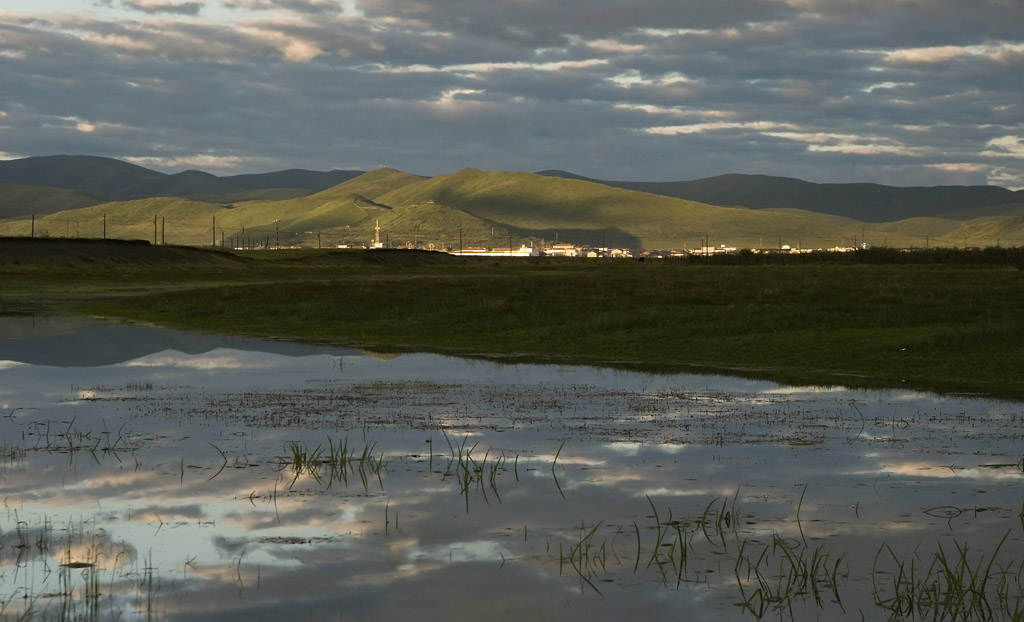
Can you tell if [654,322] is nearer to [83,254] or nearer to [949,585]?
[949,585]

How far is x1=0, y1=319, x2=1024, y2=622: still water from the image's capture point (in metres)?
9.94

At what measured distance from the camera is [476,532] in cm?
1226

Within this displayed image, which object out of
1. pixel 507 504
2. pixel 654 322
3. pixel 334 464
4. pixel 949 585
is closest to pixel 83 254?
pixel 654 322

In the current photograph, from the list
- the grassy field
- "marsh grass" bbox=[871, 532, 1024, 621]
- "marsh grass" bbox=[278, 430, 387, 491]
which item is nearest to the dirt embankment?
the grassy field

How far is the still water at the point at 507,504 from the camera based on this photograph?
32.6 feet

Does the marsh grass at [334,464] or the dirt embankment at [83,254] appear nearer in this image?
the marsh grass at [334,464]

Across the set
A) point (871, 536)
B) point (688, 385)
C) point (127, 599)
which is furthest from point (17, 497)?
point (688, 385)

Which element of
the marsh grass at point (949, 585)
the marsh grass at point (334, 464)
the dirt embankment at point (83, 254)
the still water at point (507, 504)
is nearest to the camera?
the marsh grass at point (949, 585)

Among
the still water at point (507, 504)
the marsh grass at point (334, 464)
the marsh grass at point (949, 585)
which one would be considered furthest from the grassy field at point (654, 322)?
the marsh grass at point (949, 585)

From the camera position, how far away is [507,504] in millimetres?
13609

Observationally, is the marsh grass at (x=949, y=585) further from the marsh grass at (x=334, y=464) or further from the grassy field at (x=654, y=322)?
the grassy field at (x=654, y=322)

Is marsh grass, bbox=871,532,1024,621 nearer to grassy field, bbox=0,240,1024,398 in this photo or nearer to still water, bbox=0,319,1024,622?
still water, bbox=0,319,1024,622

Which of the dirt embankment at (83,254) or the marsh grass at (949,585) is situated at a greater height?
the dirt embankment at (83,254)

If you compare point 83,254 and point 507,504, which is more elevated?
point 83,254
